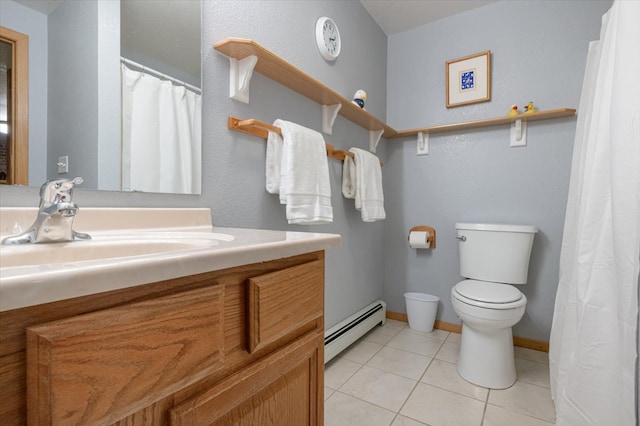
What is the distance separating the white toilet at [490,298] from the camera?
4.91 ft

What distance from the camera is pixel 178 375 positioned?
43cm

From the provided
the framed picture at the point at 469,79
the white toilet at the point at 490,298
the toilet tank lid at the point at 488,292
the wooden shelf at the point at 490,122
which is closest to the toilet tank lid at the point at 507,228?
the white toilet at the point at 490,298

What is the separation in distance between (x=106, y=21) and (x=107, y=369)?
3.08ft

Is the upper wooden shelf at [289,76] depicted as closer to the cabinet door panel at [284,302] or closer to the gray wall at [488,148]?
the gray wall at [488,148]

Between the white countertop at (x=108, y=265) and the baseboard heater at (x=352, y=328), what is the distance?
1.13 m

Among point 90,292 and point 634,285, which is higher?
point 90,292

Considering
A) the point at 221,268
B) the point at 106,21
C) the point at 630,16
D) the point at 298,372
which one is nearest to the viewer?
the point at 221,268

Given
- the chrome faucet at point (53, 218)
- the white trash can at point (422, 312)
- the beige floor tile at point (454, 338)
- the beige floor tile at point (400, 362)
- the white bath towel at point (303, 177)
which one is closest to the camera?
the chrome faucet at point (53, 218)

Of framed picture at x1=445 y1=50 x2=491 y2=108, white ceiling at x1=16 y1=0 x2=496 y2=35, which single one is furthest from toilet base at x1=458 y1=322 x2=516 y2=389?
white ceiling at x1=16 y1=0 x2=496 y2=35

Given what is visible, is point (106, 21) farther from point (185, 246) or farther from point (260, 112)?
point (185, 246)

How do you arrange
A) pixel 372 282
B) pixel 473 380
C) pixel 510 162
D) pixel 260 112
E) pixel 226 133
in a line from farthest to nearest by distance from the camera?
pixel 372 282 < pixel 510 162 < pixel 473 380 < pixel 260 112 < pixel 226 133

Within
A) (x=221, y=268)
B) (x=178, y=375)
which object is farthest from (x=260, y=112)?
(x=178, y=375)

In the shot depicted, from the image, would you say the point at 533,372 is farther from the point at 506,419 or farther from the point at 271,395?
the point at 271,395

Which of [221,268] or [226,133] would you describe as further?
[226,133]
